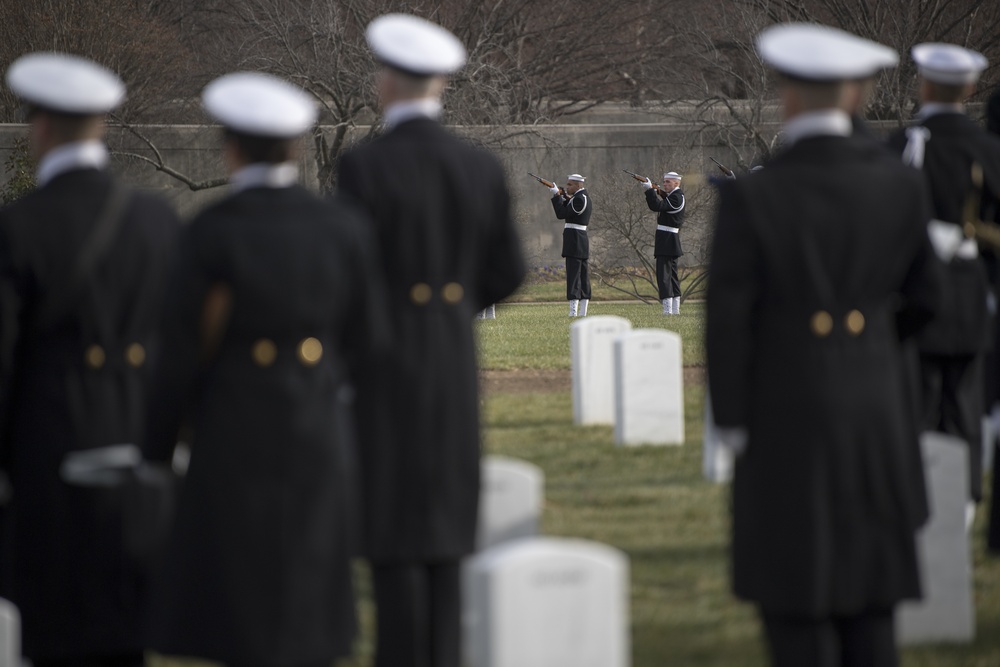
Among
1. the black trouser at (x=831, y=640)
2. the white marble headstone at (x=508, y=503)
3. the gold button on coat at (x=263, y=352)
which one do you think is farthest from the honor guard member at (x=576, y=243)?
the gold button on coat at (x=263, y=352)

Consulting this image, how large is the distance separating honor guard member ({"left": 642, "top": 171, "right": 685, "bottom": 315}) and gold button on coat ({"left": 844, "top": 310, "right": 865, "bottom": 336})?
17304 millimetres

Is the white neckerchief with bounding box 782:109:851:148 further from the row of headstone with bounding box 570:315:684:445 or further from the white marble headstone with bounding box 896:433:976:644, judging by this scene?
the row of headstone with bounding box 570:315:684:445

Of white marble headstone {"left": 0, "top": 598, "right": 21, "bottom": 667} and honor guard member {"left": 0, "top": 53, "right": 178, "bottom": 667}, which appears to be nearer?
white marble headstone {"left": 0, "top": 598, "right": 21, "bottom": 667}

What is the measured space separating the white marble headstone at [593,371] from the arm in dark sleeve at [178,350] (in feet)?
23.7

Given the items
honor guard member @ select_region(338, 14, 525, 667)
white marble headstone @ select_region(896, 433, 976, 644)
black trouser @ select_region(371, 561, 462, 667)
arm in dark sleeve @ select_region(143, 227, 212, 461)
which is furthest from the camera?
white marble headstone @ select_region(896, 433, 976, 644)

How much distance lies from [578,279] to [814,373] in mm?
17610

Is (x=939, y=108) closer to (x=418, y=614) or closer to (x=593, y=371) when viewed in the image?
(x=418, y=614)

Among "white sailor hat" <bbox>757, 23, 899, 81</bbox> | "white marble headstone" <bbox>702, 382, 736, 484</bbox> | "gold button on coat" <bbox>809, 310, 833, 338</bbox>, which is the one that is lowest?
"white marble headstone" <bbox>702, 382, 736, 484</bbox>

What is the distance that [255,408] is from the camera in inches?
154

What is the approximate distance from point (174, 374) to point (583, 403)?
7363 mm

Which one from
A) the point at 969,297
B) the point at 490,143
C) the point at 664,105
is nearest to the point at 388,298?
the point at 969,297

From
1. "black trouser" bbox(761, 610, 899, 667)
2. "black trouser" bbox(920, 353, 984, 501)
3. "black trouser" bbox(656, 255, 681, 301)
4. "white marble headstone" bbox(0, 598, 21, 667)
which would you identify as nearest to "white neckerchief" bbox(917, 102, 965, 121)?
"black trouser" bbox(920, 353, 984, 501)

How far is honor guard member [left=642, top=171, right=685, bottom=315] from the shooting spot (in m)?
21.5

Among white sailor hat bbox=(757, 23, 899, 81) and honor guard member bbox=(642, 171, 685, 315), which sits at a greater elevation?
honor guard member bbox=(642, 171, 685, 315)
